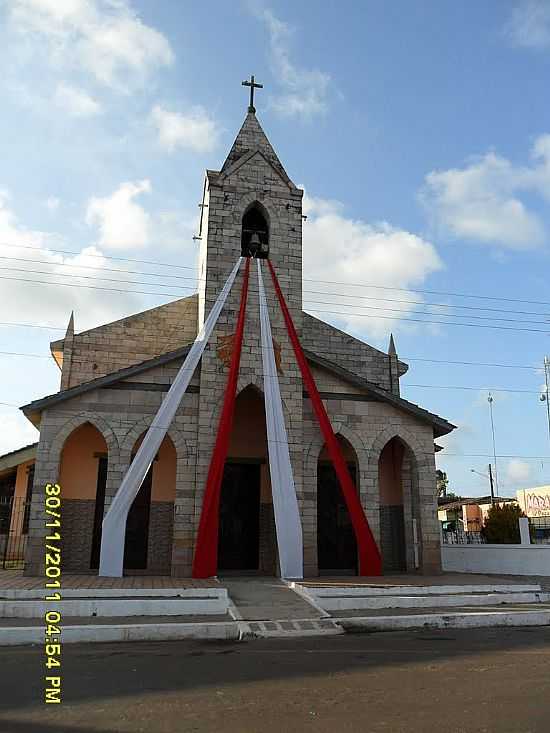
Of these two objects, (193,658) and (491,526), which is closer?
(193,658)

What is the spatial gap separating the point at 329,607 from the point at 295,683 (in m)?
5.30

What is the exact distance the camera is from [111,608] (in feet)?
33.6

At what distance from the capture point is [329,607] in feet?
36.8

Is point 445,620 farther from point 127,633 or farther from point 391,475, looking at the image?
point 391,475

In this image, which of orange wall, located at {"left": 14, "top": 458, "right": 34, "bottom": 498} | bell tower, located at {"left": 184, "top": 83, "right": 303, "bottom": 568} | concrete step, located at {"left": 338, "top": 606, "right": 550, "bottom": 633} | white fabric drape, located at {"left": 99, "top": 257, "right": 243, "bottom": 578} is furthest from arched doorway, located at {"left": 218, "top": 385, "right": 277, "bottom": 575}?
orange wall, located at {"left": 14, "top": 458, "right": 34, "bottom": 498}

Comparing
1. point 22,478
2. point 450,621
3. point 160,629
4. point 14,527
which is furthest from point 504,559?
point 22,478

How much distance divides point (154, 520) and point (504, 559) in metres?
10.7

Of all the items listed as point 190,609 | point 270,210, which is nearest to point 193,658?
point 190,609

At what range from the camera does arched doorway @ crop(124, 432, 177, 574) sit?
16.6m

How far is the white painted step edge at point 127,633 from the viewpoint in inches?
333

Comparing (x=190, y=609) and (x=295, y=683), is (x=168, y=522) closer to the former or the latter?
(x=190, y=609)

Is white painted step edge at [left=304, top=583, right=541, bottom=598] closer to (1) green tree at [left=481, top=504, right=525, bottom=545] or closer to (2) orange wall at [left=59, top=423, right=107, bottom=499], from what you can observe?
(2) orange wall at [left=59, top=423, right=107, bottom=499]

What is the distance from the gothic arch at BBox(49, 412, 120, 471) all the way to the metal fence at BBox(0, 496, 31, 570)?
490 centimetres

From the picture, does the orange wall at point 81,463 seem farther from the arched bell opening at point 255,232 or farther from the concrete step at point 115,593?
the arched bell opening at point 255,232
